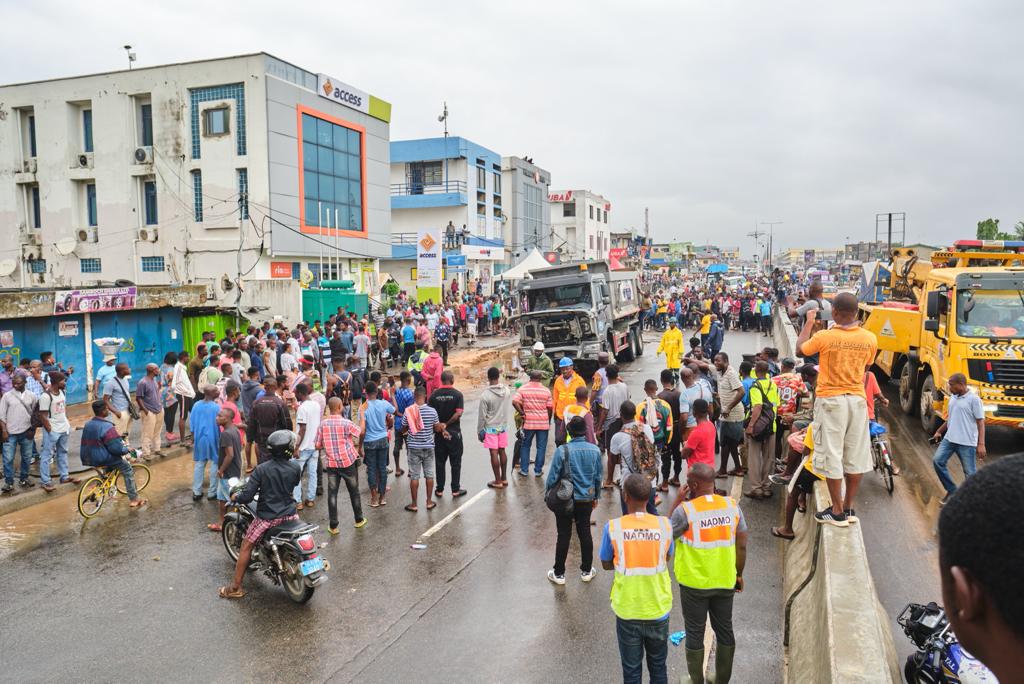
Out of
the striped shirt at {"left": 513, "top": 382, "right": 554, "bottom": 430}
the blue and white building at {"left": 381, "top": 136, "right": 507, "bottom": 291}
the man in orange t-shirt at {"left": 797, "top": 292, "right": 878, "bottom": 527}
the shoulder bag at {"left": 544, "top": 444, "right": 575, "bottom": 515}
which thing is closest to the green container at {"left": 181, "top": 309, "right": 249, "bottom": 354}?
the striped shirt at {"left": 513, "top": 382, "right": 554, "bottom": 430}

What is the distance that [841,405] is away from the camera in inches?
247

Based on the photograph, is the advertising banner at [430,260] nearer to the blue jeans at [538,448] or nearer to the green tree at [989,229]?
the blue jeans at [538,448]

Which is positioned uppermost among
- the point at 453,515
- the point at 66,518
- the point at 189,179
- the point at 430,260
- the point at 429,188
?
the point at 429,188

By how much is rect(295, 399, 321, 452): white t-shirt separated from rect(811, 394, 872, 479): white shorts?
19.7ft

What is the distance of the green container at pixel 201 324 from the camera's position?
1919cm

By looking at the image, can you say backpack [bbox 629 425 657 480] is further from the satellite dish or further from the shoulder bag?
the satellite dish

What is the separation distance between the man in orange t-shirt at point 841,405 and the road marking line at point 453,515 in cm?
441

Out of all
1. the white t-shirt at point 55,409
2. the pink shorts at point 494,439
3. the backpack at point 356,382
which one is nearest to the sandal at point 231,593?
the pink shorts at point 494,439

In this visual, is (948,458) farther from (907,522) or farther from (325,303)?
(325,303)

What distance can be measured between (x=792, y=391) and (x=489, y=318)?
24269mm

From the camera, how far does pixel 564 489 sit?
671 centimetres

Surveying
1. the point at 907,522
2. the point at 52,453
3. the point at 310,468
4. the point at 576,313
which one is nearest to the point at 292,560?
the point at 310,468

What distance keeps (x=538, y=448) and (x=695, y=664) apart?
19.0 ft

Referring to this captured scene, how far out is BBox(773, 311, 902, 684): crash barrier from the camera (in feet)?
→ 13.7
